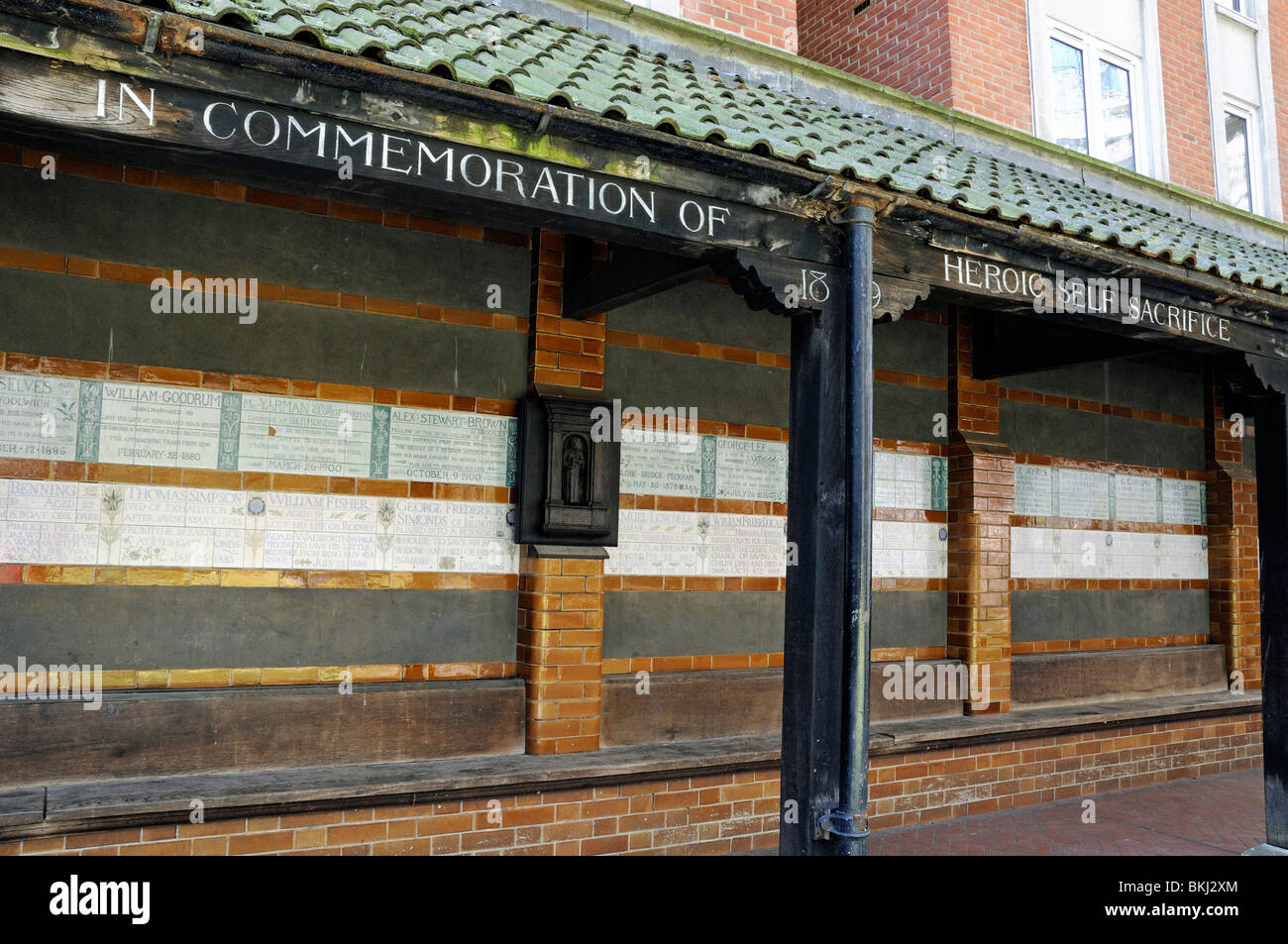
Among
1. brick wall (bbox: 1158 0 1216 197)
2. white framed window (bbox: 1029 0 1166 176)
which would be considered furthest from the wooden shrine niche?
brick wall (bbox: 1158 0 1216 197)

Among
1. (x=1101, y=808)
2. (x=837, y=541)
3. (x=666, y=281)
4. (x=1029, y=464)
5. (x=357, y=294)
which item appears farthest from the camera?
(x=1029, y=464)

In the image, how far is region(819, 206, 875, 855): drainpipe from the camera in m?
4.54

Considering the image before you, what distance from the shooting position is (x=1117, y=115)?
390 inches

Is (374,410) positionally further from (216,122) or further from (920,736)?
(920,736)

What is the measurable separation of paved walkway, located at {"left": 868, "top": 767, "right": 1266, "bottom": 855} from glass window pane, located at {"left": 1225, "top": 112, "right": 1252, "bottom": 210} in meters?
6.58

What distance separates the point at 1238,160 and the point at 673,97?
9.06m

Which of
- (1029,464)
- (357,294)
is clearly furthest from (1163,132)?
(357,294)

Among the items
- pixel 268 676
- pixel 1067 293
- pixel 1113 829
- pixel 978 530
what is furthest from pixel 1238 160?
pixel 268 676

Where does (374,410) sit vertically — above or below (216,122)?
below

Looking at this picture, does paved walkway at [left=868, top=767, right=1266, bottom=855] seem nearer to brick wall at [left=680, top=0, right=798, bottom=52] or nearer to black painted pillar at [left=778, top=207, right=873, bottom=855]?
black painted pillar at [left=778, top=207, right=873, bottom=855]

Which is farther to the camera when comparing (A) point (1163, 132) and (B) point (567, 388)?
(A) point (1163, 132)

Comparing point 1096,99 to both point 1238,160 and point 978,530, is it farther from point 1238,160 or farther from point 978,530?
point 978,530

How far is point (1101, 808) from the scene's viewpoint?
7.80 m

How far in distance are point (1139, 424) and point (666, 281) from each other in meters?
6.40
